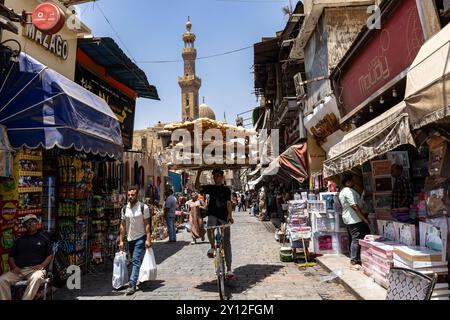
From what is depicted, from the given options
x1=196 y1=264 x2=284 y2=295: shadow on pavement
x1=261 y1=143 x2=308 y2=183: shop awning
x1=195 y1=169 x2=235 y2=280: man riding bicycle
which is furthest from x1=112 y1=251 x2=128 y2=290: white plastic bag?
x1=261 y1=143 x2=308 y2=183: shop awning

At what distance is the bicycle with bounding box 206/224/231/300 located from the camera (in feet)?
19.3

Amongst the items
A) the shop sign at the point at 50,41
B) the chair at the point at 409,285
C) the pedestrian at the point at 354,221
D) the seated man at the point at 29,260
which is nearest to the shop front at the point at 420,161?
the pedestrian at the point at 354,221

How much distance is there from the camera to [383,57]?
24.7 feet

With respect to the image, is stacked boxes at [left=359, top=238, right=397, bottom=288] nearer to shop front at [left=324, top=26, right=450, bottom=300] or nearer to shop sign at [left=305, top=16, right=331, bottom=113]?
shop front at [left=324, top=26, right=450, bottom=300]

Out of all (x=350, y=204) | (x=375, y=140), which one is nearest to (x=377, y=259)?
(x=350, y=204)

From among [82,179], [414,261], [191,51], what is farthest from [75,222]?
[191,51]

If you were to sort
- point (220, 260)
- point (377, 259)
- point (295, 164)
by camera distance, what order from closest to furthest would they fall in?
point (377, 259) → point (220, 260) → point (295, 164)

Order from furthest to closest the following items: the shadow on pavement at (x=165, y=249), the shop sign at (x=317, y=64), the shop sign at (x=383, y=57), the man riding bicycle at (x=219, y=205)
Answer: the shop sign at (x=317, y=64) → the shadow on pavement at (x=165, y=249) → the man riding bicycle at (x=219, y=205) → the shop sign at (x=383, y=57)

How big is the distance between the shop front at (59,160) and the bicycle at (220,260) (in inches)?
102

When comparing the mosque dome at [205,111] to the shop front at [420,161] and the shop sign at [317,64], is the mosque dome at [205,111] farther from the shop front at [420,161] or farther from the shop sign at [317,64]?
the shop front at [420,161]

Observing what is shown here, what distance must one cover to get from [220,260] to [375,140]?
3.04m

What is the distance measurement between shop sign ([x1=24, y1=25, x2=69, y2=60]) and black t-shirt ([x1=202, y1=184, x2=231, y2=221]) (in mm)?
4128

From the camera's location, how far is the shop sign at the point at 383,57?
6.29 meters

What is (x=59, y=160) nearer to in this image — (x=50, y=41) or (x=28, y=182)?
(x=28, y=182)
